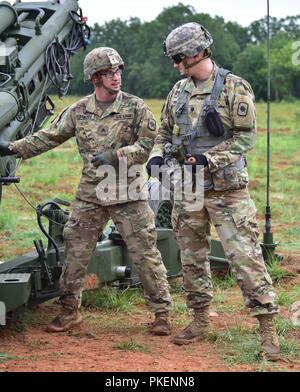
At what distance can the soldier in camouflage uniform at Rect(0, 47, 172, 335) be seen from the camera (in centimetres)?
589

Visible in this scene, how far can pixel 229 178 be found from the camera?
5434 mm

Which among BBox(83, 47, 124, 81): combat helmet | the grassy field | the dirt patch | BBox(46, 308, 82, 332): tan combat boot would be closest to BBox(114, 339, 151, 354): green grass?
the dirt patch

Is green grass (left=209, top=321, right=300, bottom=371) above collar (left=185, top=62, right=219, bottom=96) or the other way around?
the other way around

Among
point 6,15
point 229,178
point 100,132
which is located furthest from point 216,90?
point 6,15

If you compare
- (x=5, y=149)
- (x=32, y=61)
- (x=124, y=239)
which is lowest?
(x=124, y=239)

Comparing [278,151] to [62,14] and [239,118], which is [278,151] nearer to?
[62,14]

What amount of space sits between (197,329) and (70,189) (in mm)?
7965

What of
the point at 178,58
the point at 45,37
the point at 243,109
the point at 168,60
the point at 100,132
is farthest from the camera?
the point at 168,60

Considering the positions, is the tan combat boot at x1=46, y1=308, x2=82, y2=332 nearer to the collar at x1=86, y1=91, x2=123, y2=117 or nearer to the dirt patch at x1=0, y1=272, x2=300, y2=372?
the dirt patch at x1=0, y1=272, x2=300, y2=372

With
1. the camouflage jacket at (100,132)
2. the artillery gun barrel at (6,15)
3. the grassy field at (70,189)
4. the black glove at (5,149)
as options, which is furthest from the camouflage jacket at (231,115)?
the grassy field at (70,189)

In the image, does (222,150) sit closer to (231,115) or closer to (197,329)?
(231,115)

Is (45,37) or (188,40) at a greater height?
(45,37)
